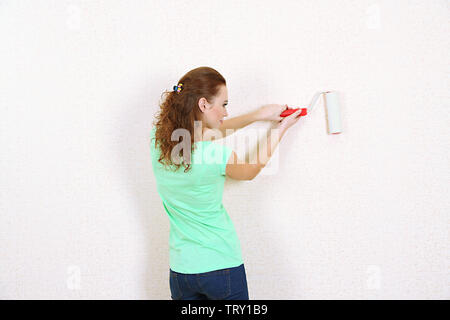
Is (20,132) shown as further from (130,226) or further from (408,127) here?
(408,127)

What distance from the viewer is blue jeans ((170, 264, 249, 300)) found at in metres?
1.22

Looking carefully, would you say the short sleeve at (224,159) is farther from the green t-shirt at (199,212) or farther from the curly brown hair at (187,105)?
the curly brown hair at (187,105)

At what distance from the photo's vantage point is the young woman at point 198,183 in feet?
3.88

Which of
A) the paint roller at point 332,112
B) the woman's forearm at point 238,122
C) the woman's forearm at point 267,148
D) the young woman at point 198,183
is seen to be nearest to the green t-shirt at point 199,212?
the young woman at point 198,183

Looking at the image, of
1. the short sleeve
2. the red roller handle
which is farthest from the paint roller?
the short sleeve

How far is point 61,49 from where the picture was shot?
1.53 m

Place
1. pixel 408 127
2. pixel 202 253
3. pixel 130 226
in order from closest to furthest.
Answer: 1. pixel 202 253
2. pixel 408 127
3. pixel 130 226

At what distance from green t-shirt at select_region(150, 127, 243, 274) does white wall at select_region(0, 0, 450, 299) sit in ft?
0.74

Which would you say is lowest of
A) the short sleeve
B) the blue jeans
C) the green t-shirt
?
the blue jeans

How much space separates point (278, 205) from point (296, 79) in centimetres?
50

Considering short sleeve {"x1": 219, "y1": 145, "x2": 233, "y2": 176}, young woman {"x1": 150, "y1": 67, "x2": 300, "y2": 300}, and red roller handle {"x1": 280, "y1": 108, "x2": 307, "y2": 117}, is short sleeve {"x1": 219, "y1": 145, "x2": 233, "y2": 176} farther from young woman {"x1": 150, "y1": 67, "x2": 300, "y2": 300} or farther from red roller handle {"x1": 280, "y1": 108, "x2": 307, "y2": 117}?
red roller handle {"x1": 280, "y1": 108, "x2": 307, "y2": 117}

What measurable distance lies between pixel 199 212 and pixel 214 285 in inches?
9.7

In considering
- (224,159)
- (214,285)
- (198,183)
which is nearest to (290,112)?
(224,159)

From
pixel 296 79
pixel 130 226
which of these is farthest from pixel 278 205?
pixel 130 226
